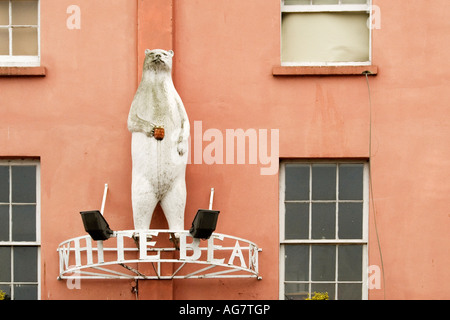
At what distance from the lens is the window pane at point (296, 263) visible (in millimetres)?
13500

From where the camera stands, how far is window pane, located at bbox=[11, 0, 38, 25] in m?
13.8

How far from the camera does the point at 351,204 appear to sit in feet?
44.4

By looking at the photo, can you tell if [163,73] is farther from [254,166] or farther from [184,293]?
[184,293]

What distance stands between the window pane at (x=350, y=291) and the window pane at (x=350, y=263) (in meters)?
0.08

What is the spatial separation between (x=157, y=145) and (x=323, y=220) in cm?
242

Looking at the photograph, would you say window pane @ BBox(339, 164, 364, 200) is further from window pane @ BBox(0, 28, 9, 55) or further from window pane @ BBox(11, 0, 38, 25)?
window pane @ BBox(0, 28, 9, 55)

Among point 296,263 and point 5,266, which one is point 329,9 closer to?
point 296,263

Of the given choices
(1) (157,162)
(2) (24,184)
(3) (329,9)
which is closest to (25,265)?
(2) (24,184)

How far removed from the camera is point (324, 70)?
1345 cm

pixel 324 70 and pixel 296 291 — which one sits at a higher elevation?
pixel 324 70

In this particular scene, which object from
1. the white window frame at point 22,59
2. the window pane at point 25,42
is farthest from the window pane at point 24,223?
the window pane at point 25,42

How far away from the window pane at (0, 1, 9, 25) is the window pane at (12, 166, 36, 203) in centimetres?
195

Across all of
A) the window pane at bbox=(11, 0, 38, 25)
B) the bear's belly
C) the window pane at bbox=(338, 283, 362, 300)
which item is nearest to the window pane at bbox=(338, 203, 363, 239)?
the window pane at bbox=(338, 283, 362, 300)

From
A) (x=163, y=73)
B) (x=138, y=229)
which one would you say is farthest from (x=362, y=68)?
(x=138, y=229)
